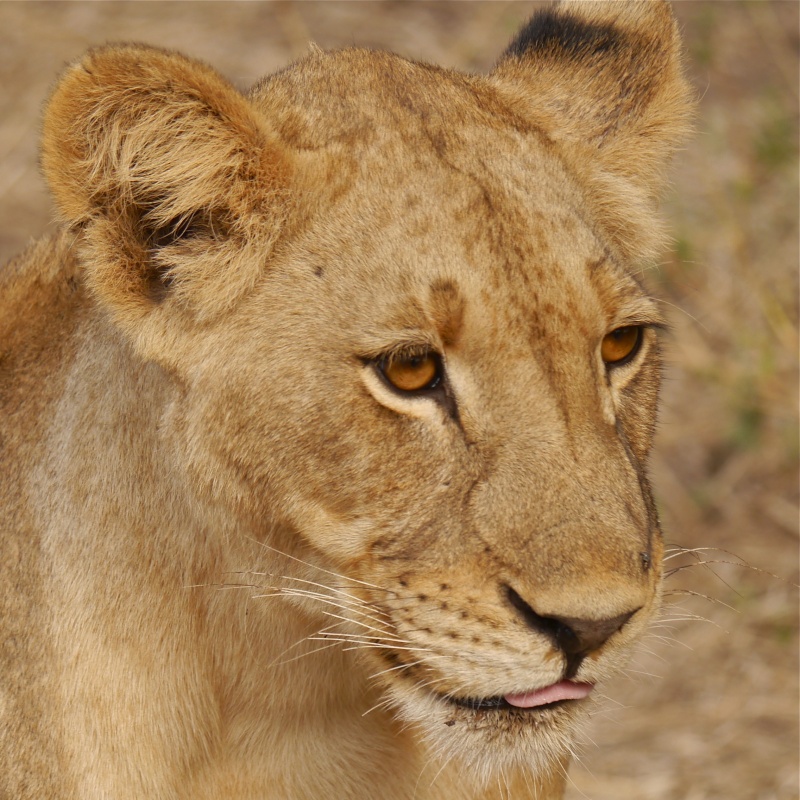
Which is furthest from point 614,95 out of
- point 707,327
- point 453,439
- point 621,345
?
point 707,327

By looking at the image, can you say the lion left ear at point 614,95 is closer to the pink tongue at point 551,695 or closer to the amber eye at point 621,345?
the amber eye at point 621,345

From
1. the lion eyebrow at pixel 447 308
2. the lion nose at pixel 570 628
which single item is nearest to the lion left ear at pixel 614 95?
the lion eyebrow at pixel 447 308

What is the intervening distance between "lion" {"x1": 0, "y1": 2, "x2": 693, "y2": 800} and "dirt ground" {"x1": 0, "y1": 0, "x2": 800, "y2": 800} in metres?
0.41

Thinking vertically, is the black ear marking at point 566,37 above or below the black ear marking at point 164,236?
above

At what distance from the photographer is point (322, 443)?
89.9 inches

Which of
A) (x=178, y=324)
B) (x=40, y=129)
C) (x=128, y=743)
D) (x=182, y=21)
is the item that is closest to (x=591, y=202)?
(x=178, y=324)

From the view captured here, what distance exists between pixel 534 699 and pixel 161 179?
1087mm

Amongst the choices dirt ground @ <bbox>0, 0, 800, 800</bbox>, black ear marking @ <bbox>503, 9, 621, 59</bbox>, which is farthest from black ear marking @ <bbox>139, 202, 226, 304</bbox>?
dirt ground @ <bbox>0, 0, 800, 800</bbox>

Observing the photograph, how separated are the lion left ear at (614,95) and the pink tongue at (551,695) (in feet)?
3.33

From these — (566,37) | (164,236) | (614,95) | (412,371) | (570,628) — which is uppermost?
(566,37)

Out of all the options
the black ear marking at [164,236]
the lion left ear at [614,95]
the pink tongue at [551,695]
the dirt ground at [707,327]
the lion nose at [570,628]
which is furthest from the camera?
the dirt ground at [707,327]

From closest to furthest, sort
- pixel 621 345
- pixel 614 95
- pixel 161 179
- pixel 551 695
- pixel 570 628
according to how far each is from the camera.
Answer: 1. pixel 570 628
2. pixel 551 695
3. pixel 161 179
4. pixel 621 345
5. pixel 614 95

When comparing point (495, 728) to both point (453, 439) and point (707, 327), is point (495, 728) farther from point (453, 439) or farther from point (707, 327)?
point (707, 327)

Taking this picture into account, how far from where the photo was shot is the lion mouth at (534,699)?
2195 millimetres
